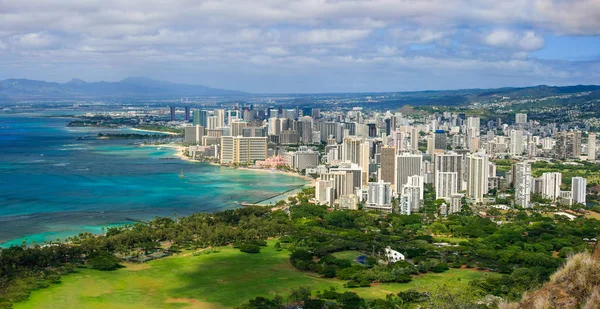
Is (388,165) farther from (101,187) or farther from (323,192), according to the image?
→ (101,187)

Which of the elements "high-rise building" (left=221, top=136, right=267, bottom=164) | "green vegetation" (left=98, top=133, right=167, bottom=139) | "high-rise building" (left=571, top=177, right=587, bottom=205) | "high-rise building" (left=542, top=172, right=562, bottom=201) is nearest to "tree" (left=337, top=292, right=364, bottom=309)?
"high-rise building" (left=571, top=177, right=587, bottom=205)

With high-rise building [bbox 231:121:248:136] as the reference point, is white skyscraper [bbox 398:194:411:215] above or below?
below

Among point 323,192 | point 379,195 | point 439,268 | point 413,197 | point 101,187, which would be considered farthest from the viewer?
point 101,187

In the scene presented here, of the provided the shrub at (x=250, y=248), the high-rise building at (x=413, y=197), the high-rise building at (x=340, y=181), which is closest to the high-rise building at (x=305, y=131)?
the high-rise building at (x=340, y=181)

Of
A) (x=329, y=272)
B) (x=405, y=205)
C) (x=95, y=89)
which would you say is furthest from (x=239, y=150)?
(x=95, y=89)

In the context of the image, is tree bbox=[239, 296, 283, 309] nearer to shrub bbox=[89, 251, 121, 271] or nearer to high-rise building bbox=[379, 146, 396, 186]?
shrub bbox=[89, 251, 121, 271]

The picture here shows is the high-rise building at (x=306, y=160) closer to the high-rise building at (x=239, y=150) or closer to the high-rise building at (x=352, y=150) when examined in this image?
the high-rise building at (x=352, y=150)

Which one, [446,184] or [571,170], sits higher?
[446,184]
